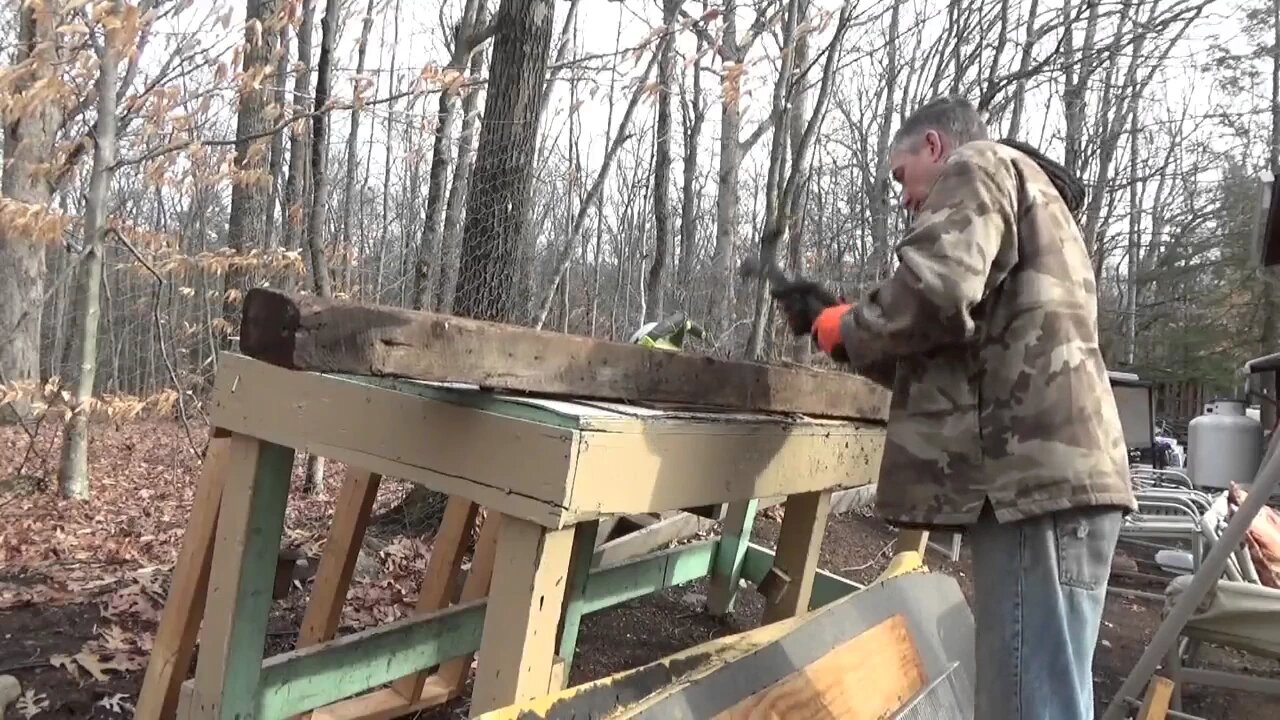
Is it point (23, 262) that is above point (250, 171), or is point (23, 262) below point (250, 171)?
below

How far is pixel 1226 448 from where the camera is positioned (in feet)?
33.2

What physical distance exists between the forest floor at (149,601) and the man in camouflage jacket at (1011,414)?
222cm

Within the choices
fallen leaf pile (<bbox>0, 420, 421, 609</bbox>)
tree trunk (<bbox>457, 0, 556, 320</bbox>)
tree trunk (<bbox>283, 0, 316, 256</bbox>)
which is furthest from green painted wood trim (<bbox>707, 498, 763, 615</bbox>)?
tree trunk (<bbox>283, 0, 316, 256</bbox>)

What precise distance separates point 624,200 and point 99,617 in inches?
642

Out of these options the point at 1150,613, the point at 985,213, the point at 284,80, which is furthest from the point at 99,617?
the point at 1150,613

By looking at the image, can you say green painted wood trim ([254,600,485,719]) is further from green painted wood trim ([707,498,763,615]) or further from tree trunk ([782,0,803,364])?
tree trunk ([782,0,803,364])

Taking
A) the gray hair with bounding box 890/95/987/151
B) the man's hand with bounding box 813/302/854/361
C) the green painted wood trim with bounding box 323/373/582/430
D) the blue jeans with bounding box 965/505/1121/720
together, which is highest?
the gray hair with bounding box 890/95/987/151

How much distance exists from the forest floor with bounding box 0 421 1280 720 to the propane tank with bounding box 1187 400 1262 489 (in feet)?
9.29

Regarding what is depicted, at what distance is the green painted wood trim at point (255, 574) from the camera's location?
2246mm

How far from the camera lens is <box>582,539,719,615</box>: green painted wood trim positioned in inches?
144

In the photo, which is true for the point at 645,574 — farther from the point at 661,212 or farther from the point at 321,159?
the point at 661,212

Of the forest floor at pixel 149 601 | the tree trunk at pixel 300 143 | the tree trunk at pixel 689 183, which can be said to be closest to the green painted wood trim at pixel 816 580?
the forest floor at pixel 149 601

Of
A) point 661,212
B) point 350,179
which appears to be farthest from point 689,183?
point 350,179

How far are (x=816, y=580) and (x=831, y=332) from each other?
228cm
